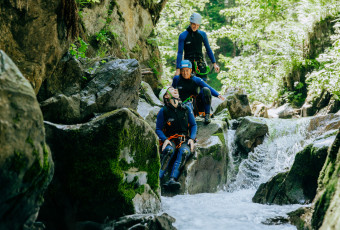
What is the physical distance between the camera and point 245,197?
734 centimetres

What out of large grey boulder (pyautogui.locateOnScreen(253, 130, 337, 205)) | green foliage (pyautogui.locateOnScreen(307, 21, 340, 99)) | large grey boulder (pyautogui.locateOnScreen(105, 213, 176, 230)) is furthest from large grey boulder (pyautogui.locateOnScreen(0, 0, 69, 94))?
green foliage (pyautogui.locateOnScreen(307, 21, 340, 99))

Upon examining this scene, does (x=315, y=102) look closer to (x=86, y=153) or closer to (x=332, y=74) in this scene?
(x=332, y=74)

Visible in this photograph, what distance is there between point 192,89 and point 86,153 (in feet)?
16.2

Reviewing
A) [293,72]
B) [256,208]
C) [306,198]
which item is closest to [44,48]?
[256,208]

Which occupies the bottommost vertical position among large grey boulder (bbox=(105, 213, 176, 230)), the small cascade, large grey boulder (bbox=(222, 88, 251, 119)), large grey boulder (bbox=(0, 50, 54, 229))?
the small cascade

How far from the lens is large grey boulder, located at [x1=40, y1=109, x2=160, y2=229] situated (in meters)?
4.49

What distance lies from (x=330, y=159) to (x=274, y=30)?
1845 cm

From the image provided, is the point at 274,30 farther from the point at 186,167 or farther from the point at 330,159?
the point at 330,159

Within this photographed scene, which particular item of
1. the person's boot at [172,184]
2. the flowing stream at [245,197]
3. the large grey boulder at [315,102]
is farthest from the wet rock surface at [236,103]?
the person's boot at [172,184]

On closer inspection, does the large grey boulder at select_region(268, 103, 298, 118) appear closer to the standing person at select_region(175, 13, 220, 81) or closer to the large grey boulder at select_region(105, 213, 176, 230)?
the standing person at select_region(175, 13, 220, 81)

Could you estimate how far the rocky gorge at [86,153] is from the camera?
118 inches

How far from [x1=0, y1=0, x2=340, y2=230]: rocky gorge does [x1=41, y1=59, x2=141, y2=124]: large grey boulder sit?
0.06 feet

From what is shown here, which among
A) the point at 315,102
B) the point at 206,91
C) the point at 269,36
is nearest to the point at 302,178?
the point at 206,91

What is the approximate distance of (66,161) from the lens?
179 inches
